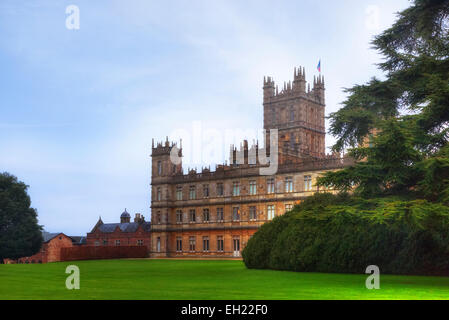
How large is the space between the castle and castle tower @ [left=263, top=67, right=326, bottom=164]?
5.01 m

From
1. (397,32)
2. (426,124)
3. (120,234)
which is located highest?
(397,32)

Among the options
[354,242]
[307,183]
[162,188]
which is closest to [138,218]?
[162,188]

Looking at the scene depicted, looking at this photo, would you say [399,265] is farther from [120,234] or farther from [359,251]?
[120,234]

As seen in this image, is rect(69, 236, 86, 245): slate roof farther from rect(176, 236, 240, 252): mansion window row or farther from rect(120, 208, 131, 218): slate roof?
rect(176, 236, 240, 252): mansion window row

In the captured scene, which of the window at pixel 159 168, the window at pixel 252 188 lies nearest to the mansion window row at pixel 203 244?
the window at pixel 252 188

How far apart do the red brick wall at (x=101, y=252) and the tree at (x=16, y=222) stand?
3.96 meters

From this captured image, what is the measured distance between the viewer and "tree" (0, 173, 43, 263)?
175 ft

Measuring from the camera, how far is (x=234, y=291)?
49.8 feet

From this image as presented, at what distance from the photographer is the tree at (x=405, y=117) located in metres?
17.7

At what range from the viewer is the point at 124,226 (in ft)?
266
